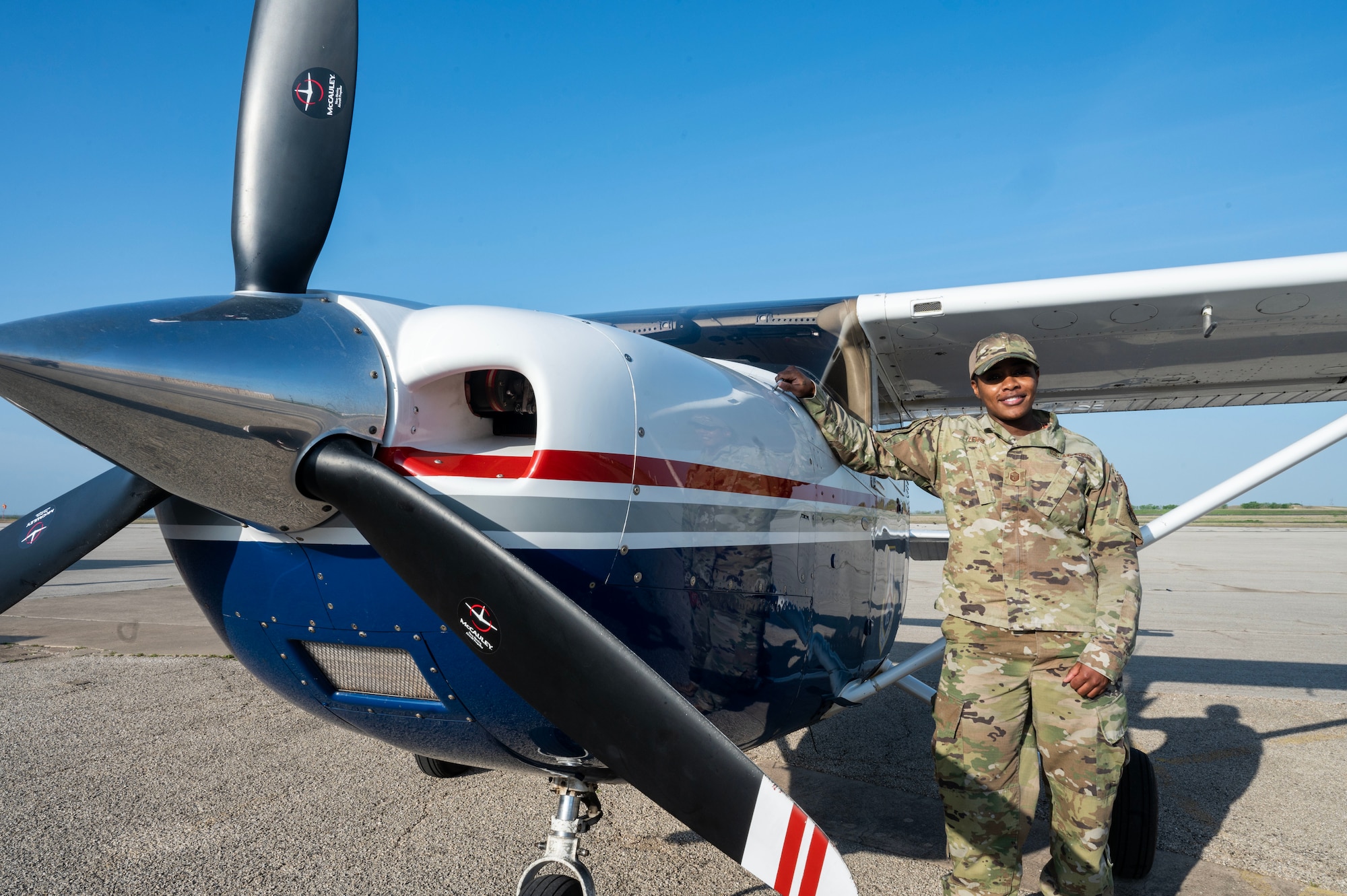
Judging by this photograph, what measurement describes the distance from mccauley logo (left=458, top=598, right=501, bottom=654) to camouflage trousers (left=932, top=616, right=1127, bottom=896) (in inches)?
66.1

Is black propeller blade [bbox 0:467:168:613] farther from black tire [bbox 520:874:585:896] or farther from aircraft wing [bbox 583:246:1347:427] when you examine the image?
aircraft wing [bbox 583:246:1347:427]

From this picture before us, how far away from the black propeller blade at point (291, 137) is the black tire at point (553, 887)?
1.83 metres

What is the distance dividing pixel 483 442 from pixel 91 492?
1355mm

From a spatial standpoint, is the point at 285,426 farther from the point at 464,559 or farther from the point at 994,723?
the point at 994,723

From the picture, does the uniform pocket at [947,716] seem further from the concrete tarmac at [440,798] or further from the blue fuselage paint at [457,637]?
the concrete tarmac at [440,798]

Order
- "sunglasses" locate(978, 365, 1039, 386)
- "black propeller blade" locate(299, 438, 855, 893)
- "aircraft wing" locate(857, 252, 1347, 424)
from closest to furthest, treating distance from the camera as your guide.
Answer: "black propeller blade" locate(299, 438, 855, 893), "sunglasses" locate(978, 365, 1039, 386), "aircraft wing" locate(857, 252, 1347, 424)

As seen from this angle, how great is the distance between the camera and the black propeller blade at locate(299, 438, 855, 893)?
1.66 m

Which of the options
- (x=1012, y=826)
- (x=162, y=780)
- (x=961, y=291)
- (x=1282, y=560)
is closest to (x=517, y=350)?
(x=1012, y=826)

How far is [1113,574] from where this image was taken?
2.61 meters

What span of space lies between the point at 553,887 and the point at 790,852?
3.39ft

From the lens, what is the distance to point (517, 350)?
5.85ft

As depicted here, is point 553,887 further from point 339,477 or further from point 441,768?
point 441,768

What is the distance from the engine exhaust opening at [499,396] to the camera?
194cm

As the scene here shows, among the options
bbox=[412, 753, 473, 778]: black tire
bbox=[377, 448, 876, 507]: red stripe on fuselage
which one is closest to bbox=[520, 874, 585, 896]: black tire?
bbox=[377, 448, 876, 507]: red stripe on fuselage
